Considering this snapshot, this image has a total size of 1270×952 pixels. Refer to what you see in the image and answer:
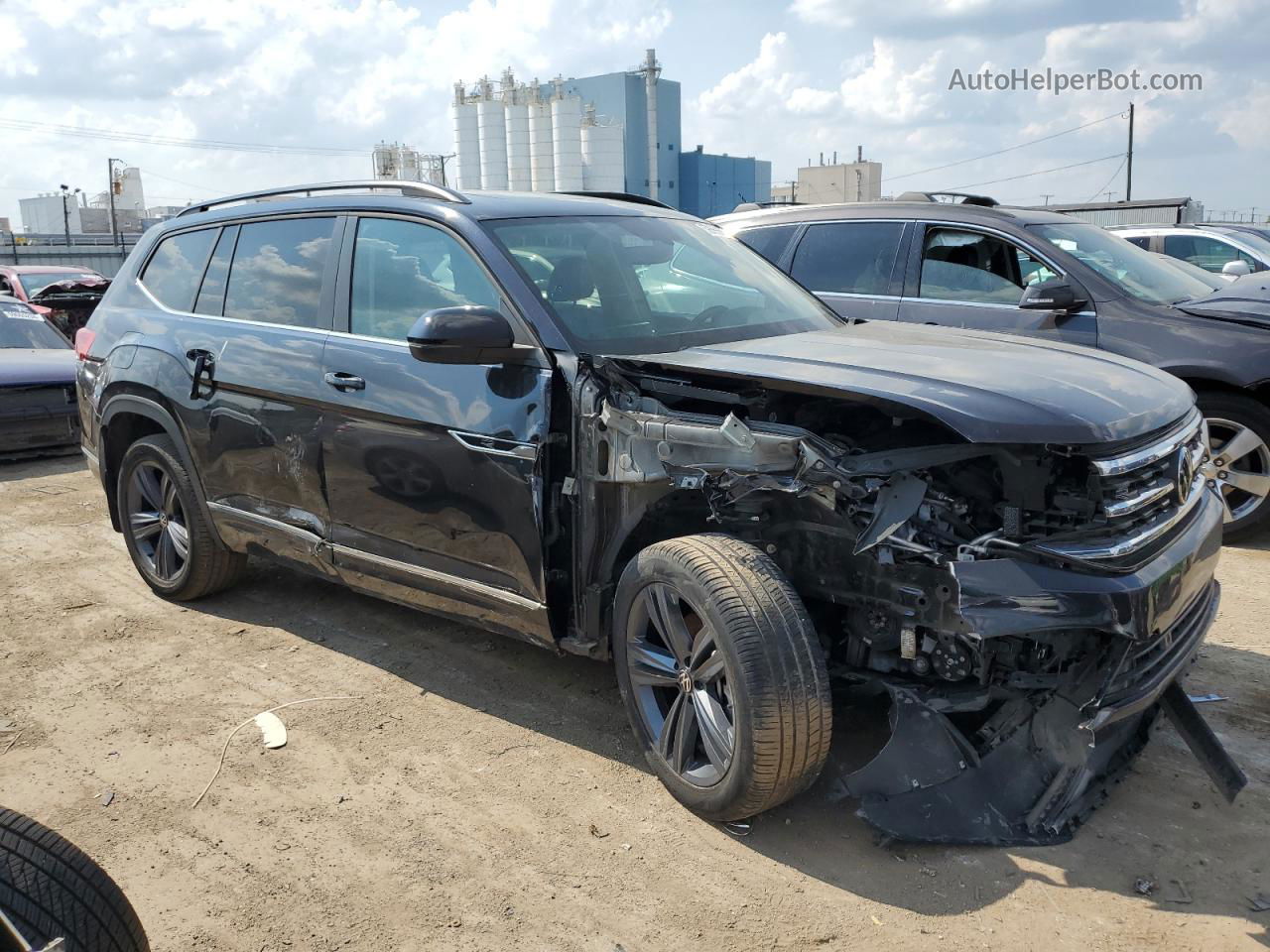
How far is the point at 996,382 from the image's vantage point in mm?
2992

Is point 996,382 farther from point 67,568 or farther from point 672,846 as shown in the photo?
point 67,568

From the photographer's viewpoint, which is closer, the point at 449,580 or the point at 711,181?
the point at 449,580

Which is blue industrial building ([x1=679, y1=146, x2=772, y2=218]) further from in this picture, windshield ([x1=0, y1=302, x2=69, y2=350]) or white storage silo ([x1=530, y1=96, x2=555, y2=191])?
windshield ([x1=0, y1=302, x2=69, y2=350])

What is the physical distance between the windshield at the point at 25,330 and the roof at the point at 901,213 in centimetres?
696

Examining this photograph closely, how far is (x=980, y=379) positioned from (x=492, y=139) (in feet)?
196

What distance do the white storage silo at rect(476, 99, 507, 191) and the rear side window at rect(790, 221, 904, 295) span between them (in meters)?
54.2

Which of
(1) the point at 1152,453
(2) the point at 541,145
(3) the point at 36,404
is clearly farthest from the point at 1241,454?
(2) the point at 541,145

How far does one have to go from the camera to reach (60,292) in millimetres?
13906

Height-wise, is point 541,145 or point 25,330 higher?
point 541,145

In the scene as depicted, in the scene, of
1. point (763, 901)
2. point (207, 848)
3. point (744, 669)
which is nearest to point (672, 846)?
point (763, 901)

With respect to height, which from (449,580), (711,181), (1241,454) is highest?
(711,181)

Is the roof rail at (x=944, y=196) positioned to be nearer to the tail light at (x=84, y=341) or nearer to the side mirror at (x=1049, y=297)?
the side mirror at (x=1049, y=297)

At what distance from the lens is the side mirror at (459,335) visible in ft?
11.2

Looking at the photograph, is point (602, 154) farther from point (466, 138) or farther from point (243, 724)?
point (243, 724)
